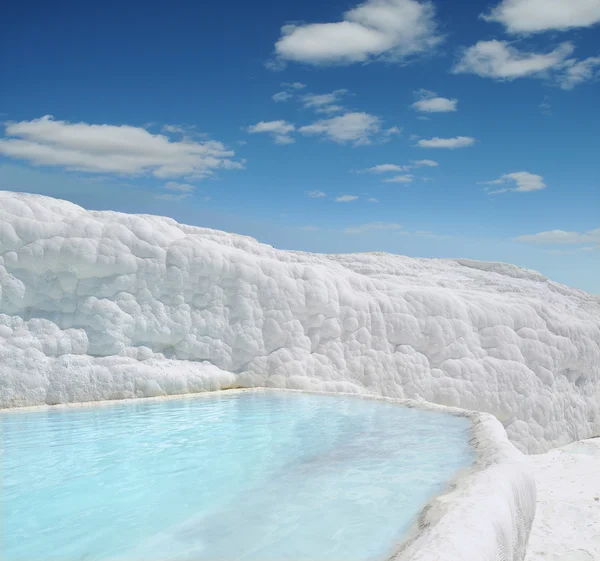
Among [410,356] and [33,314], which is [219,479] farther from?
[410,356]

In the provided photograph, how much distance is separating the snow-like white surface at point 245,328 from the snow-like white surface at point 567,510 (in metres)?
4.45

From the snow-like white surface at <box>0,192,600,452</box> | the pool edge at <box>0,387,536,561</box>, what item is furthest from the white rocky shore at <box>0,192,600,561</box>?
the pool edge at <box>0,387,536,561</box>

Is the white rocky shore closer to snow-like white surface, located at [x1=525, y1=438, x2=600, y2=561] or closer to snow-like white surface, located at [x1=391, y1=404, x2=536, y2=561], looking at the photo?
snow-like white surface, located at [x1=525, y1=438, x2=600, y2=561]

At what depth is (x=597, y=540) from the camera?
410 cm

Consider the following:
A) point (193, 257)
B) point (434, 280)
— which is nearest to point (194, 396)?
point (193, 257)

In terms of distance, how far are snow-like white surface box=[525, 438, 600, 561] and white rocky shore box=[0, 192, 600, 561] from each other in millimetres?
93

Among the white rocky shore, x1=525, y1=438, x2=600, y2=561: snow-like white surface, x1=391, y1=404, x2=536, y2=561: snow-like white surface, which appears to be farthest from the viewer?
the white rocky shore

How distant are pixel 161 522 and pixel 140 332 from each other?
19.1ft

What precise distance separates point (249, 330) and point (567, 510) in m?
6.19

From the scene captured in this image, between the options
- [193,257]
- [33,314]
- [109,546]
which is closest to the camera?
[109,546]

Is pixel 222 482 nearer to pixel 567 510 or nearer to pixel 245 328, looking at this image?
pixel 567 510

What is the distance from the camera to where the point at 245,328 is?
9883 mm

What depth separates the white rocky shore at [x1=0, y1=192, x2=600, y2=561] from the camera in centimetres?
866

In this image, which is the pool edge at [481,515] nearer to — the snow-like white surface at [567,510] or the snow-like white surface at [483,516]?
the snow-like white surface at [483,516]
